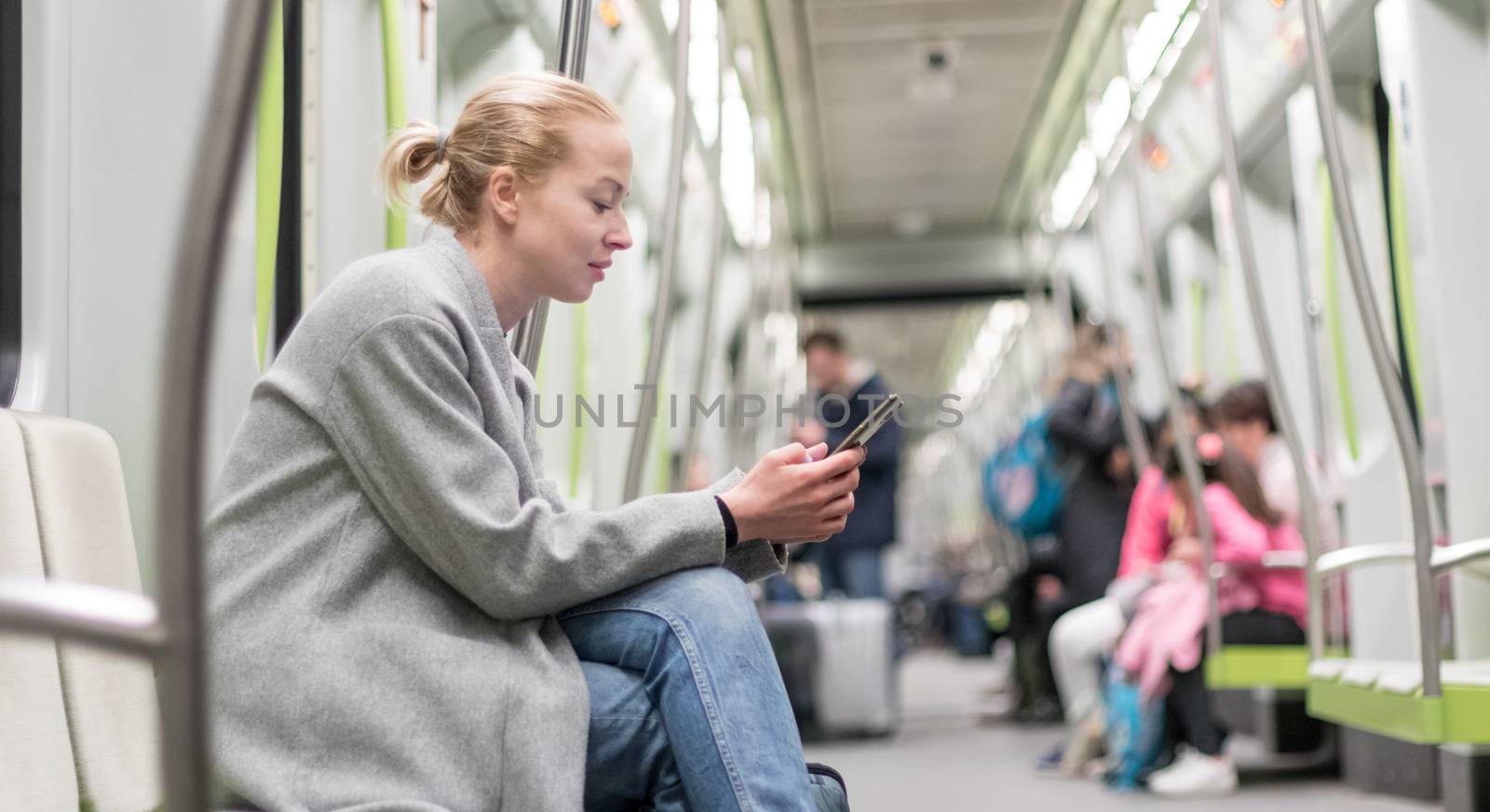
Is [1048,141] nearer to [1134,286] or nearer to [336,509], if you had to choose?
[1134,286]

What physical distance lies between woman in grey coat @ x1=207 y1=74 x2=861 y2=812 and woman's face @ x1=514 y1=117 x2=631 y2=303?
0.41 feet

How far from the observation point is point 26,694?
1578 millimetres

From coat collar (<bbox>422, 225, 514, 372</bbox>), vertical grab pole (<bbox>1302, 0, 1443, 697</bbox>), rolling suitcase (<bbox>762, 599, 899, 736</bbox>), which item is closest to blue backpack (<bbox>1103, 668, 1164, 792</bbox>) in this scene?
rolling suitcase (<bbox>762, 599, 899, 736</bbox>)

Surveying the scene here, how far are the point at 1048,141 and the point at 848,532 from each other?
3126 mm

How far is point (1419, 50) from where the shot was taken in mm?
3934

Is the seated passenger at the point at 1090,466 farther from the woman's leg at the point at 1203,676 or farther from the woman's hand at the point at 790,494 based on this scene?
the woman's hand at the point at 790,494

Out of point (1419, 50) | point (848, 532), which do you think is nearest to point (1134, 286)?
point (848, 532)

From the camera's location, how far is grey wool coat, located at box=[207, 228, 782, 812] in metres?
1.40

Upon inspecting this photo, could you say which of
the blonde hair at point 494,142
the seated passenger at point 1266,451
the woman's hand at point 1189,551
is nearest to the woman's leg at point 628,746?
the blonde hair at point 494,142

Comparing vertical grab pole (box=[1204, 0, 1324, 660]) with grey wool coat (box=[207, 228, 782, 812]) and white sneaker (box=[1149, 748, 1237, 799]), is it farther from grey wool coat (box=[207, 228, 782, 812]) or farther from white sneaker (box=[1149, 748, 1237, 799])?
grey wool coat (box=[207, 228, 782, 812])

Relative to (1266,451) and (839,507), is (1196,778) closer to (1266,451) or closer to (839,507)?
(1266,451)

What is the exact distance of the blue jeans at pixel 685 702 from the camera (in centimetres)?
143

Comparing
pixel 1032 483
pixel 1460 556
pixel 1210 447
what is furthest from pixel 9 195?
pixel 1032 483

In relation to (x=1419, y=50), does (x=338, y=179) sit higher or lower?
lower
